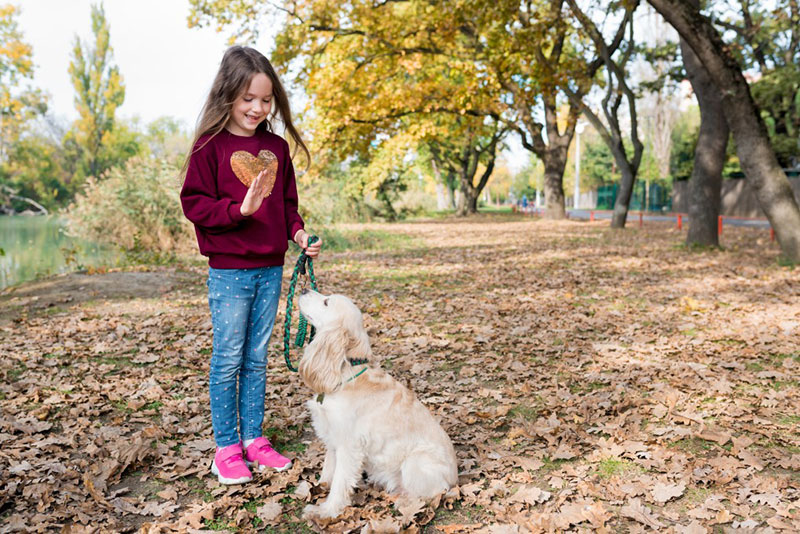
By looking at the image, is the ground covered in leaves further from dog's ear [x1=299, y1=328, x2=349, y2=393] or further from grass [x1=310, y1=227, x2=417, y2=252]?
grass [x1=310, y1=227, x2=417, y2=252]

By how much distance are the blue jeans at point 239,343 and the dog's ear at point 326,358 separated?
0.62 m

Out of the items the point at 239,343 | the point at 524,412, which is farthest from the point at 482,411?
the point at 239,343

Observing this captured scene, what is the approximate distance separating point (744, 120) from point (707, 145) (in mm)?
2703

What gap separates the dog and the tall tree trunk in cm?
1123

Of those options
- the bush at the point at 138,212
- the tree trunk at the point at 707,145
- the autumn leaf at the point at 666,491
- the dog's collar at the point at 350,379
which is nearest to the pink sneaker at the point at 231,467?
the dog's collar at the point at 350,379

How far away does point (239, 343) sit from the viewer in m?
3.75

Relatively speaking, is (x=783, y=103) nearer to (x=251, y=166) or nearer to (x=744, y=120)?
(x=744, y=120)

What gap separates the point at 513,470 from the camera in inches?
158

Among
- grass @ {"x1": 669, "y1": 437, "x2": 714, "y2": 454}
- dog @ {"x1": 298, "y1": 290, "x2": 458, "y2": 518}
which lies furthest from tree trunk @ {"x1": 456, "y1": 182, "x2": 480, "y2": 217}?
dog @ {"x1": 298, "y1": 290, "x2": 458, "y2": 518}

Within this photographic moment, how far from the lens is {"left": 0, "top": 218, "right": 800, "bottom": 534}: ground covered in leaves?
349cm

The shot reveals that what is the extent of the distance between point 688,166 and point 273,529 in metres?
42.1

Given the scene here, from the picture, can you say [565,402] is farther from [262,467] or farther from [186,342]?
[186,342]

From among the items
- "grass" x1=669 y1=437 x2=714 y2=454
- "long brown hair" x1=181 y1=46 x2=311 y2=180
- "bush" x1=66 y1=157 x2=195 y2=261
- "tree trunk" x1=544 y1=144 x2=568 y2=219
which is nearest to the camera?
"long brown hair" x1=181 y1=46 x2=311 y2=180

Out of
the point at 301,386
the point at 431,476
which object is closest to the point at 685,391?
the point at 431,476
